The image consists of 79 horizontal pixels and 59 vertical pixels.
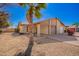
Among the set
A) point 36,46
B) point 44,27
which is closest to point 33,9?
point 44,27

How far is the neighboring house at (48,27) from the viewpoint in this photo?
6.86 feet

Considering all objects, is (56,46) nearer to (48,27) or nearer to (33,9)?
(48,27)

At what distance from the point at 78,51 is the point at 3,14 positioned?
89cm

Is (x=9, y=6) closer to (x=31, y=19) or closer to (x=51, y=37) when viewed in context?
(x=31, y=19)

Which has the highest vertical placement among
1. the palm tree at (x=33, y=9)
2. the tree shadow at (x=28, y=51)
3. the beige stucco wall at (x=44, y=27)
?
the palm tree at (x=33, y=9)

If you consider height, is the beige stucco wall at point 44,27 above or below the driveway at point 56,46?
above

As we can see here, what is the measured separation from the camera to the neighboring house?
2.09 m

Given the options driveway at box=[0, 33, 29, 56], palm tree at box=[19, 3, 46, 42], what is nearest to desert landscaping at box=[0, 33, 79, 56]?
driveway at box=[0, 33, 29, 56]

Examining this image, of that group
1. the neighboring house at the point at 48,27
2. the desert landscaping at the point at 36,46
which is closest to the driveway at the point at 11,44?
the desert landscaping at the point at 36,46

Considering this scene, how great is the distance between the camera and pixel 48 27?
2131 mm

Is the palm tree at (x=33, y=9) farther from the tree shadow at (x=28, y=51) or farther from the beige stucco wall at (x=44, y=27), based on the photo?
the tree shadow at (x=28, y=51)

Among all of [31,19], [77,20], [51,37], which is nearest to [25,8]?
[31,19]

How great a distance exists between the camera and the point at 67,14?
6.77 feet

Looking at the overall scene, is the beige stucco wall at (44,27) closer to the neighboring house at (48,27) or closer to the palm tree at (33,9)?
the neighboring house at (48,27)
